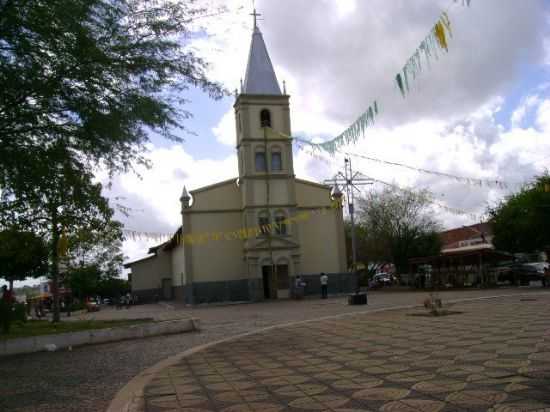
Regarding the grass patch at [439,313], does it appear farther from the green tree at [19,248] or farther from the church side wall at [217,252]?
the church side wall at [217,252]

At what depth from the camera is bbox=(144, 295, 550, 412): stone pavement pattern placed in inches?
244

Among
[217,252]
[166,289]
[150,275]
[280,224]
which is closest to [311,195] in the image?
[280,224]

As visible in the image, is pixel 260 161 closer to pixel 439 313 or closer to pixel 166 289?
pixel 166 289

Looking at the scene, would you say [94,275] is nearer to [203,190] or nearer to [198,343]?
[203,190]

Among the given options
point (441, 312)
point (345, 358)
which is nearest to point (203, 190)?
point (441, 312)

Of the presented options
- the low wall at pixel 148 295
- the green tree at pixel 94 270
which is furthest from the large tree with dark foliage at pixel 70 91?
the low wall at pixel 148 295

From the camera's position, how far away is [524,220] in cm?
3300

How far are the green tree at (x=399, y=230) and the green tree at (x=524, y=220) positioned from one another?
7958 millimetres

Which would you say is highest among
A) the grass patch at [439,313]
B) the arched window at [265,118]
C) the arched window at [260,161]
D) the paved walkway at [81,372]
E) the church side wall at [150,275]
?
the arched window at [265,118]

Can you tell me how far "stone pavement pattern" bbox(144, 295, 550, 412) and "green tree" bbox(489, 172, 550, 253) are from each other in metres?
20.3

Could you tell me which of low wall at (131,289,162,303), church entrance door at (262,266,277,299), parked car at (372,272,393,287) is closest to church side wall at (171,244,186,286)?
low wall at (131,289,162,303)

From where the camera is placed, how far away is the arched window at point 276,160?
37.7 meters

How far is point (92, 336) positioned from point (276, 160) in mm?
24479

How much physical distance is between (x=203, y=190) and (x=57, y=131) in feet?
87.5
